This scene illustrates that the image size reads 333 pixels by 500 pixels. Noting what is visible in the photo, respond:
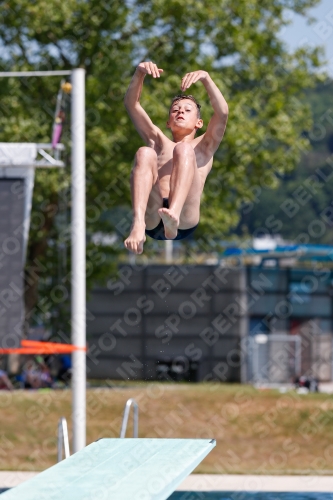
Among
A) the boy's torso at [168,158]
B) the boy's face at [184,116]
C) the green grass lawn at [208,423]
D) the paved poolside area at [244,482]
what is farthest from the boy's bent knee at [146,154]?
the green grass lawn at [208,423]

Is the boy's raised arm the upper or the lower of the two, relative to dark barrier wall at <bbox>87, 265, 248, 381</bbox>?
upper

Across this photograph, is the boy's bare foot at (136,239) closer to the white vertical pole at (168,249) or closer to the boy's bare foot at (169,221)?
the boy's bare foot at (169,221)

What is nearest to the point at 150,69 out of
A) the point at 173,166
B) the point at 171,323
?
the point at 173,166

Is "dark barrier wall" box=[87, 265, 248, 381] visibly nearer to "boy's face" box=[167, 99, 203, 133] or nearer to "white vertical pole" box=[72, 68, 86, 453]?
"white vertical pole" box=[72, 68, 86, 453]

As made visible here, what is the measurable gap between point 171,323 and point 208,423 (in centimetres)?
823

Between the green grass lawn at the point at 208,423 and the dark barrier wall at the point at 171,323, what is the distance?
6.67 meters

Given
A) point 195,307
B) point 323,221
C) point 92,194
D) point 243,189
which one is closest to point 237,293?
point 195,307

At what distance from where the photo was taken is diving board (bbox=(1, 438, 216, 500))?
591 cm

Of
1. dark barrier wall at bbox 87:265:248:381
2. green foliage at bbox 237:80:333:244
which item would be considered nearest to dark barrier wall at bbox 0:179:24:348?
dark barrier wall at bbox 87:265:248:381

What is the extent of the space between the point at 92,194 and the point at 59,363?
471 cm

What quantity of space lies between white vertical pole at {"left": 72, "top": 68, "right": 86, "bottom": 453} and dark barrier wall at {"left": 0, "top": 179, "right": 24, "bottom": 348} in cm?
96

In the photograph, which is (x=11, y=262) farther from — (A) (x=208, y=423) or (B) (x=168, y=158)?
(A) (x=208, y=423)

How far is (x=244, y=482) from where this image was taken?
10.6 meters

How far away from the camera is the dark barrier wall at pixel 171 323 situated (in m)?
22.9
